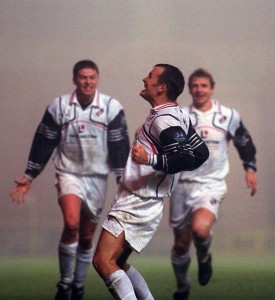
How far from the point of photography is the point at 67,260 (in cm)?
823

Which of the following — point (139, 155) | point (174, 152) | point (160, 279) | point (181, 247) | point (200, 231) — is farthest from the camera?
point (160, 279)

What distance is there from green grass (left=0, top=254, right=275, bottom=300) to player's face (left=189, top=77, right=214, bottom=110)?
1700 mm

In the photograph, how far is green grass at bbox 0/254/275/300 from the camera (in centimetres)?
947

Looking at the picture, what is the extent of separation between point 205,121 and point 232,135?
0.25 meters

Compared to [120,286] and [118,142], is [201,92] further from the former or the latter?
[120,286]

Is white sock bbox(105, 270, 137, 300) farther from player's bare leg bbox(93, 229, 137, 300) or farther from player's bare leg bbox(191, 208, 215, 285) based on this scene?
player's bare leg bbox(191, 208, 215, 285)

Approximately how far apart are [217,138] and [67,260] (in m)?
1.55

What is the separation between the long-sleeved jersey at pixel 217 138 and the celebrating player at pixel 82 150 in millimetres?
609

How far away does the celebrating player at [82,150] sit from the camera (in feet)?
27.6

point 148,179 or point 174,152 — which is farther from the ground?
point 174,152

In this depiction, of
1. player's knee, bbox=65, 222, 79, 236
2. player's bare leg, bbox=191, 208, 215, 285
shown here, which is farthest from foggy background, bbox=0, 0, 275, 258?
player's knee, bbox=65, 222, 79, 236

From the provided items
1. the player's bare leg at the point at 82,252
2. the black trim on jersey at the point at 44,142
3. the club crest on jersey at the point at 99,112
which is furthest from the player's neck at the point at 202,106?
the player's bare leg at the point at 82,252

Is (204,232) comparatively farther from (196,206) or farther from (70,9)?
(70,9)

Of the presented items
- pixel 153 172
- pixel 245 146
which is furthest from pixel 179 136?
pixel 245 146
